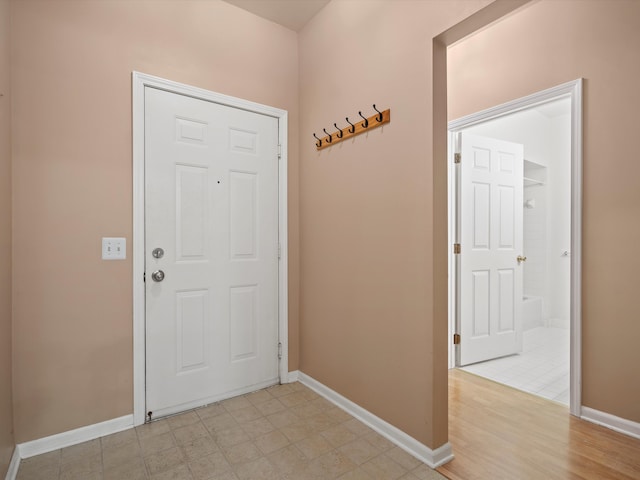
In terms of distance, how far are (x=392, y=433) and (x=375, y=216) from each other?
4.11 ft

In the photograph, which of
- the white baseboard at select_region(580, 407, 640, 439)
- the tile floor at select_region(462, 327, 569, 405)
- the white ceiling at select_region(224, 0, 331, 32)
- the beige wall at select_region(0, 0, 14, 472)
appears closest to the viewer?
the beige wall at select_region(0, 0, 14, 472)

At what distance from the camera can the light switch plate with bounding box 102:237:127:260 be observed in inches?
78.0

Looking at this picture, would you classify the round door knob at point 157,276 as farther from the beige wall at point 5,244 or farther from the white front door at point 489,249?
the white front door at point 489,249

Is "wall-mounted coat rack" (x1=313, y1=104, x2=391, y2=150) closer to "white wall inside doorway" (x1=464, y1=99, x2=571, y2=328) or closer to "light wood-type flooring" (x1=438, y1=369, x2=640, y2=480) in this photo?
"light wood-type flooring" (x1=438, y1=369, x2=640, y2=480)

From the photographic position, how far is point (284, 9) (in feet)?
8.21

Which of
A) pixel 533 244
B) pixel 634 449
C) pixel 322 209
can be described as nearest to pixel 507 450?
pixel 634 449

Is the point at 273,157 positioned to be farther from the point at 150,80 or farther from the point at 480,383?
the point at 480,383

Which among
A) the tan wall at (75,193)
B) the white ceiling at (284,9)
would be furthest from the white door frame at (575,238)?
the tan wall at (75,193)

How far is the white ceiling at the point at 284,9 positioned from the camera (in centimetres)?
243

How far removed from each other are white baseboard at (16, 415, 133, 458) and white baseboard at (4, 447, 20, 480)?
1.2 inches

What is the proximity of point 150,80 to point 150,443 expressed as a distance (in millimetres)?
2142

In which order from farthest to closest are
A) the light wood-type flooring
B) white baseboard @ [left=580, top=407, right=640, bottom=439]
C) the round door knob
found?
the round door knob < white baseboard @ [left=580, top=407, right=640, bottom=439] < the light wood-type flooring

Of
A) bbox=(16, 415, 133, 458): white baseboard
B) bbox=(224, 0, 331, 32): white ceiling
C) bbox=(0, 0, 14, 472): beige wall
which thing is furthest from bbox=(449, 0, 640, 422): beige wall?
bbox=(0, 0, 14, 472): beige wall

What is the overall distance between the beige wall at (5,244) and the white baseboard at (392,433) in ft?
5.69
